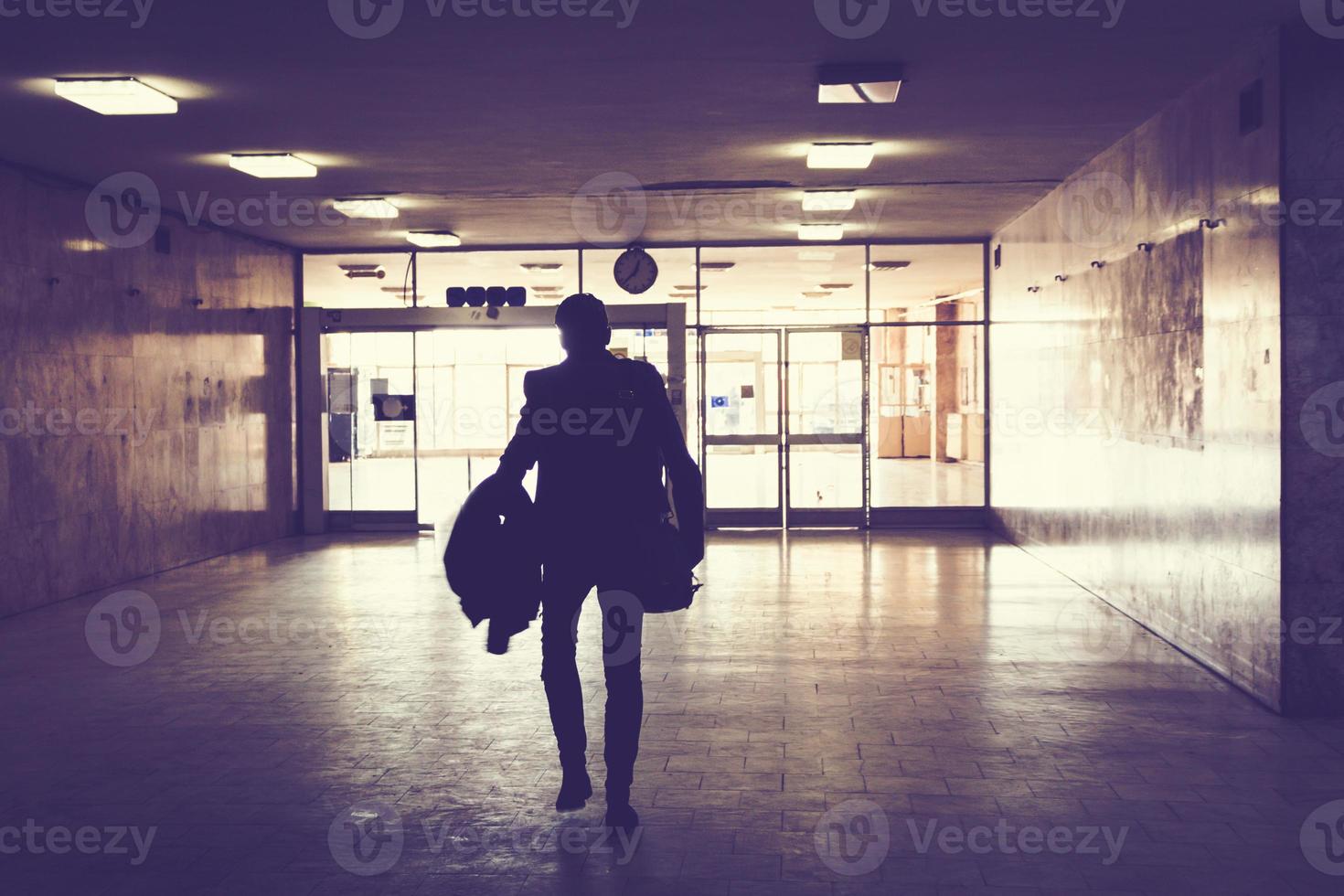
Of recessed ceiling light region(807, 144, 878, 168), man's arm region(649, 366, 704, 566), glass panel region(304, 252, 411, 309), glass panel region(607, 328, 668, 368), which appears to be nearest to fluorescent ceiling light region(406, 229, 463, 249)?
glass panel region(304, 252, 411, 309)

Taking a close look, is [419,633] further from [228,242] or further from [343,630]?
[228,242]

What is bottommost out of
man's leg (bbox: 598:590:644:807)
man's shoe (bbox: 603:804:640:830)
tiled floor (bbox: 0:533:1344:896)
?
tiled floor (bbox: 0:533:1344:896)

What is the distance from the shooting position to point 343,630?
7.38 metres

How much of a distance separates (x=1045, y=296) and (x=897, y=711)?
577 cm

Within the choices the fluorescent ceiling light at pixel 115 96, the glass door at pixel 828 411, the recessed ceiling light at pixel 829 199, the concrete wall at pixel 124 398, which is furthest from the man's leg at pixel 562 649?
the glass door at pixel 828 411

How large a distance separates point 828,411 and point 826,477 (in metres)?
0.82

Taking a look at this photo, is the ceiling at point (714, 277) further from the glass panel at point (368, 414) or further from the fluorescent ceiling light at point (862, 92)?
the fluorescent ceiling light at point (862, 92)

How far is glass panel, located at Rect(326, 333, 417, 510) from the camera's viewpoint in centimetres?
1300

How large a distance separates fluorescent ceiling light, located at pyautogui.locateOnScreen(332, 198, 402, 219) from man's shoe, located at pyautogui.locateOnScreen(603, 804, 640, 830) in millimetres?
7355

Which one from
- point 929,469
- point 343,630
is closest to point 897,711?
point 343,630

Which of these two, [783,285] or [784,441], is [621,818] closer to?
[784,441]

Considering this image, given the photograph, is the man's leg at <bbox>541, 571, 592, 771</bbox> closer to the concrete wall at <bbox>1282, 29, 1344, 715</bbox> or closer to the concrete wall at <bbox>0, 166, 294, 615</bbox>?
the concrete wall at <bbox>1282, 29, 1344, 715</bbox>

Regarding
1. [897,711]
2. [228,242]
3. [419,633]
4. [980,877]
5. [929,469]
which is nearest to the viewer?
[980,877]

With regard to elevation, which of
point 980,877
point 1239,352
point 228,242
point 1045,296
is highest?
point 228,242
